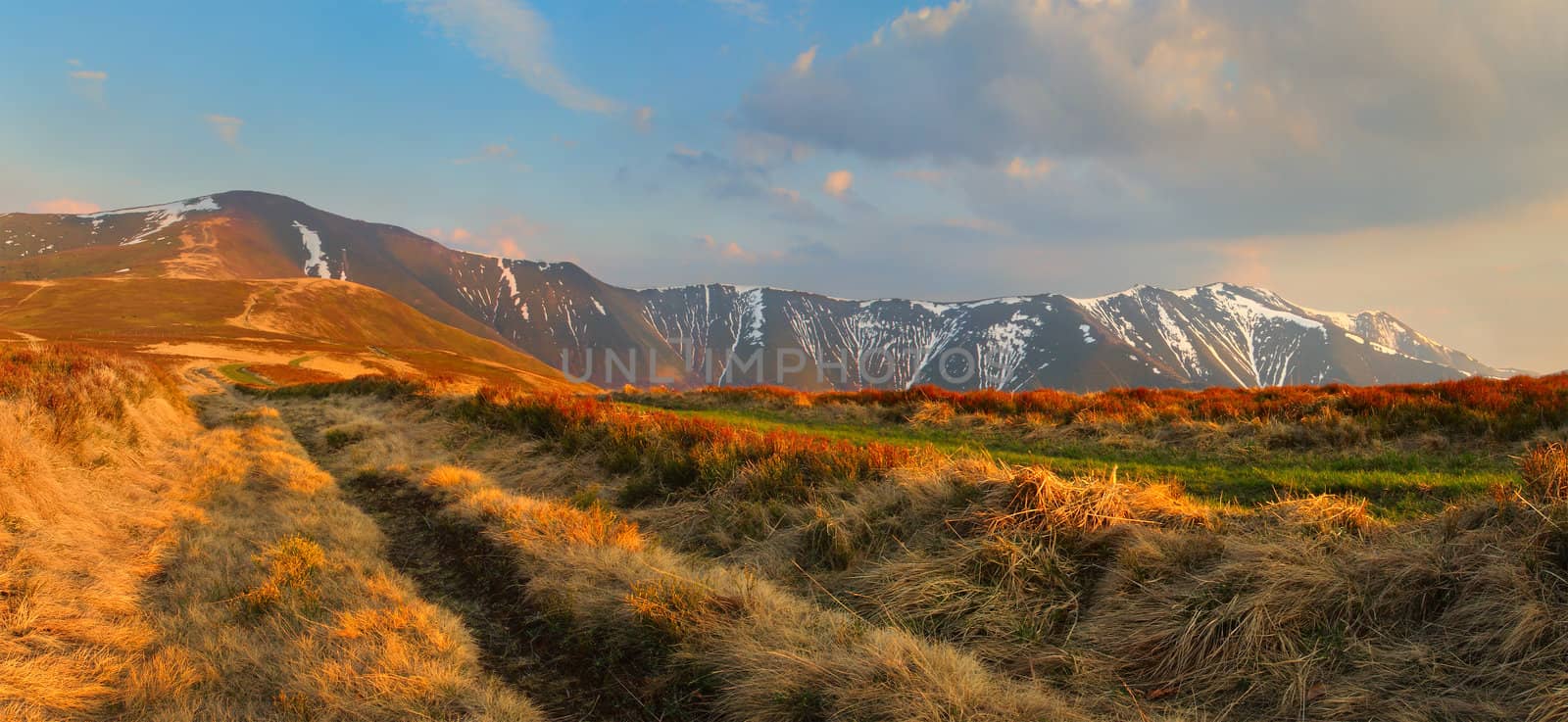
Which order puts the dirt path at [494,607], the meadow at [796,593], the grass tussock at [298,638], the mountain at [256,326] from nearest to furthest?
the meadow at [796,593] → the grass tussock at [298,638] → the dirt path at [494,607] → the mountain at [256,326]

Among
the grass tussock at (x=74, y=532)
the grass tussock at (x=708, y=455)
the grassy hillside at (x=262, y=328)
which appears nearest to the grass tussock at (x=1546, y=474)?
the grass tussock at (x=708, y=455)

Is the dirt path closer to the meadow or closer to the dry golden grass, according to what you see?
the meadow

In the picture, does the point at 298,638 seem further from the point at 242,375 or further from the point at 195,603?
the point at 242,375

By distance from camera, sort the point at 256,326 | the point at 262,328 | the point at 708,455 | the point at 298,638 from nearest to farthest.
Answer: the point at 298,638 → the point at 708,455 → the point at 262,328 → the point at 256,326

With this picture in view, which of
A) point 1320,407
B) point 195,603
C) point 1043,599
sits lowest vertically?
point 195,603

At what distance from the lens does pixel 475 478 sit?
1082 cm

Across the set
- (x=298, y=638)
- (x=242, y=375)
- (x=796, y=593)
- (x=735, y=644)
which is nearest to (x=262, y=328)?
(x=242, y=375)

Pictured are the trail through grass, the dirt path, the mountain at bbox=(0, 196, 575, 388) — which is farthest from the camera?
the mountain at bbox=(0, 196, 575, 388)

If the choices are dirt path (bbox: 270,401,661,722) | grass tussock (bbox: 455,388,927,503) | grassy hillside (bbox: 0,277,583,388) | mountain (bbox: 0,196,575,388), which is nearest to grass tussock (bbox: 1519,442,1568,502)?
grass tussock (bbox: 455,388,927,503)

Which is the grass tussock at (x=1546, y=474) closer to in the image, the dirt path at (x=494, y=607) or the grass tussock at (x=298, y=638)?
the dirt path at (x=494, y=607)

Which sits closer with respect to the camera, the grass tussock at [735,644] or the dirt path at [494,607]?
the grass tussock at [735,644]

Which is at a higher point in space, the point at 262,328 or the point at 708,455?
the point at 262,328

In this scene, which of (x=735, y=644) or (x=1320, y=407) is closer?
(x=735, y=644)

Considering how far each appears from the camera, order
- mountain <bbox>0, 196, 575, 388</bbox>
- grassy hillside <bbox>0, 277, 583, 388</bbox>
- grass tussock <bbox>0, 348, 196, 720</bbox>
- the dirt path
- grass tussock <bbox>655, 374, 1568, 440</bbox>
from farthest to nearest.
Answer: mountain <bbox>0, 196, 575, 388</bbox>, grassy hillside <bbox>0, 277, 583, 388</bbox>, grass tussock <bbox>655, 374, 1568, 440</bbox>, the dirt path, grass tussock <bbox>0, 348, 196, 720</bbox>
